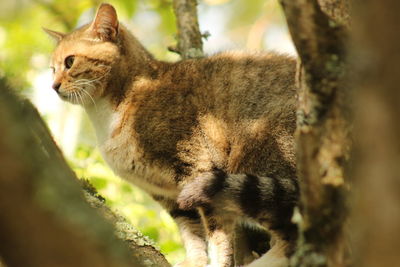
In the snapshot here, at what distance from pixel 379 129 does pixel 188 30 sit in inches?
166

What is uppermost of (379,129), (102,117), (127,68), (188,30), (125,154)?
(188,30)

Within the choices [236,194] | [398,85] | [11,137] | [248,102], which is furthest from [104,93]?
[398,85]

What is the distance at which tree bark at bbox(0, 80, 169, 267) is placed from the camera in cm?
179

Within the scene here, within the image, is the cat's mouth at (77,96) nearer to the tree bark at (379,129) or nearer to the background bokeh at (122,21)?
the background bokeh at (122,21)

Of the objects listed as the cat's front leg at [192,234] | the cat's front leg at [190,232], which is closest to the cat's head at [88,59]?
the cat's front leg at [190,232]

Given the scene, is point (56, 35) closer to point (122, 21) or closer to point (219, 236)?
point (122, 21)

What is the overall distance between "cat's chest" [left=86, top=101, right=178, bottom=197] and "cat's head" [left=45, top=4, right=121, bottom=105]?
202 mm

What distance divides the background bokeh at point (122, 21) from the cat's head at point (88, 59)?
0.78ft

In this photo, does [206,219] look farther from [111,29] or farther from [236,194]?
[111,29]

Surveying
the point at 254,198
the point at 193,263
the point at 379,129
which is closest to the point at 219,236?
the point at 193,263

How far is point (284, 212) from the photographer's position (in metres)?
3.97

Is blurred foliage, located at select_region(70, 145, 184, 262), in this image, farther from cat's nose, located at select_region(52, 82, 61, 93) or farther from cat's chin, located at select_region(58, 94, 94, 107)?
cat's nose, located at select_region(52, 82, 61, 93)

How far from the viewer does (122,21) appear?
690 centimetres

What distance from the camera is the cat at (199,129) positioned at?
159 inches
